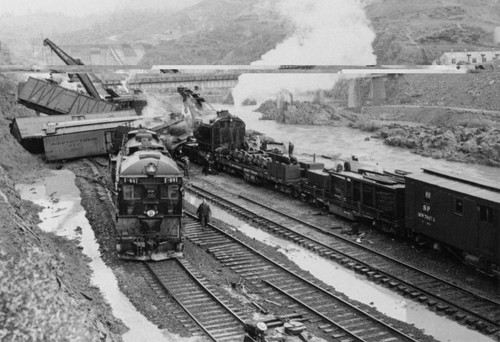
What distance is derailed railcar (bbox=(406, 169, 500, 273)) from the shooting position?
15984mm

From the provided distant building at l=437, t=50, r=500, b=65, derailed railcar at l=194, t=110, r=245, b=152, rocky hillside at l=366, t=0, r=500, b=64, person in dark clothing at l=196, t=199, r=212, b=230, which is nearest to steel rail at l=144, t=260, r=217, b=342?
person in dark clothing at l=196, t=199, r=212, b=230

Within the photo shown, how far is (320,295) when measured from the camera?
16328 millimetres

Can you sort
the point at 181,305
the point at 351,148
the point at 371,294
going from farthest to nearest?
the point at 351,148 < the point at 371,294 < the point at 181,305

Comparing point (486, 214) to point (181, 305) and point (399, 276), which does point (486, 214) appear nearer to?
point (399, 276)

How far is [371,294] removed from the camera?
16594 millimetres

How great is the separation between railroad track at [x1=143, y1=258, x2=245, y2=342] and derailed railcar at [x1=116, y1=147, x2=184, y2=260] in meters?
0.73

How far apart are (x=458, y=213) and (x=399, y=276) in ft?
8.36

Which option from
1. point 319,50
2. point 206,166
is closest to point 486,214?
point 206,166

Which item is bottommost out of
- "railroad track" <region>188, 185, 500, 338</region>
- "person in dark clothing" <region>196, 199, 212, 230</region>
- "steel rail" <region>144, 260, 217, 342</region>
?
"railroad track" <region>188, 185, 500, 338</region>

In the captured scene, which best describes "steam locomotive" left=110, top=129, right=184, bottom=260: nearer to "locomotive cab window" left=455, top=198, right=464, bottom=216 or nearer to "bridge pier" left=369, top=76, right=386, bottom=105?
"locomotive cab window" left=455, top=198, right=464, bottom=216

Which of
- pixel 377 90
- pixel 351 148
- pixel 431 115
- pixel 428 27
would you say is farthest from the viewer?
pixel 428 27

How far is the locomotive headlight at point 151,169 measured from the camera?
58.9ft

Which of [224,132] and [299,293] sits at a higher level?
[224,132]

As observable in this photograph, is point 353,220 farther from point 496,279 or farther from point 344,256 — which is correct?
point 496,279
